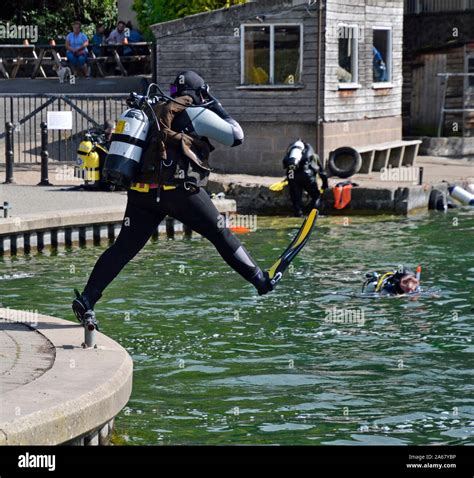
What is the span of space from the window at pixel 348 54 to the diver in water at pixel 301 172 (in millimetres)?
4670

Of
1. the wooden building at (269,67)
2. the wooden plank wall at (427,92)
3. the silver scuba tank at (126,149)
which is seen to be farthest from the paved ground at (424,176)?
the silver scuba tank at (126,149)

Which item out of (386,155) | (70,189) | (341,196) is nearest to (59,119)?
(70,189)

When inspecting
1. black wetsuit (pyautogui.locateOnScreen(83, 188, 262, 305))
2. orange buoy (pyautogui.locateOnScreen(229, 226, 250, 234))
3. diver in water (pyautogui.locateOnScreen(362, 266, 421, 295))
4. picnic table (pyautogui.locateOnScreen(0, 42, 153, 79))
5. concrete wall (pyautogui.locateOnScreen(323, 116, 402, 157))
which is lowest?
diver in water (pyautogui.locateOnScreen(362, 266, 421, 295))

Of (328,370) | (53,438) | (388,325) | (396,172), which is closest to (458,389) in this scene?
(328,370)

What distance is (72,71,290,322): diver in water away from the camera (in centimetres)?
1080

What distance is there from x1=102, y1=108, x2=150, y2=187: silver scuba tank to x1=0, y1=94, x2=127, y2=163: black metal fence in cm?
1614

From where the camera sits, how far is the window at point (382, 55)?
95.9 feet

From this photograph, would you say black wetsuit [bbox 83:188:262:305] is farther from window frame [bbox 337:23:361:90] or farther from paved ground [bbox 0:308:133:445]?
window frame [bbox 337:23:361:90]

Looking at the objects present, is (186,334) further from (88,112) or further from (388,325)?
(88,112)

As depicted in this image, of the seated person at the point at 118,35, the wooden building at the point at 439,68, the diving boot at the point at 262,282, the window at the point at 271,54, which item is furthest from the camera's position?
the seated person at the point at 118,35

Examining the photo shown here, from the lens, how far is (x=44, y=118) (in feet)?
99.1

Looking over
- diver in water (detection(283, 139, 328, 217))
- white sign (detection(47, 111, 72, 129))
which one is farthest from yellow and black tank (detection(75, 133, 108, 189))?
diver in water (detection(283, 139, 328, 217))

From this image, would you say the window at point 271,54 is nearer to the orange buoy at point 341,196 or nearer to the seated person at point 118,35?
the orange buoy at point 341,196

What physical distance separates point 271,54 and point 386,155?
11.9ft
